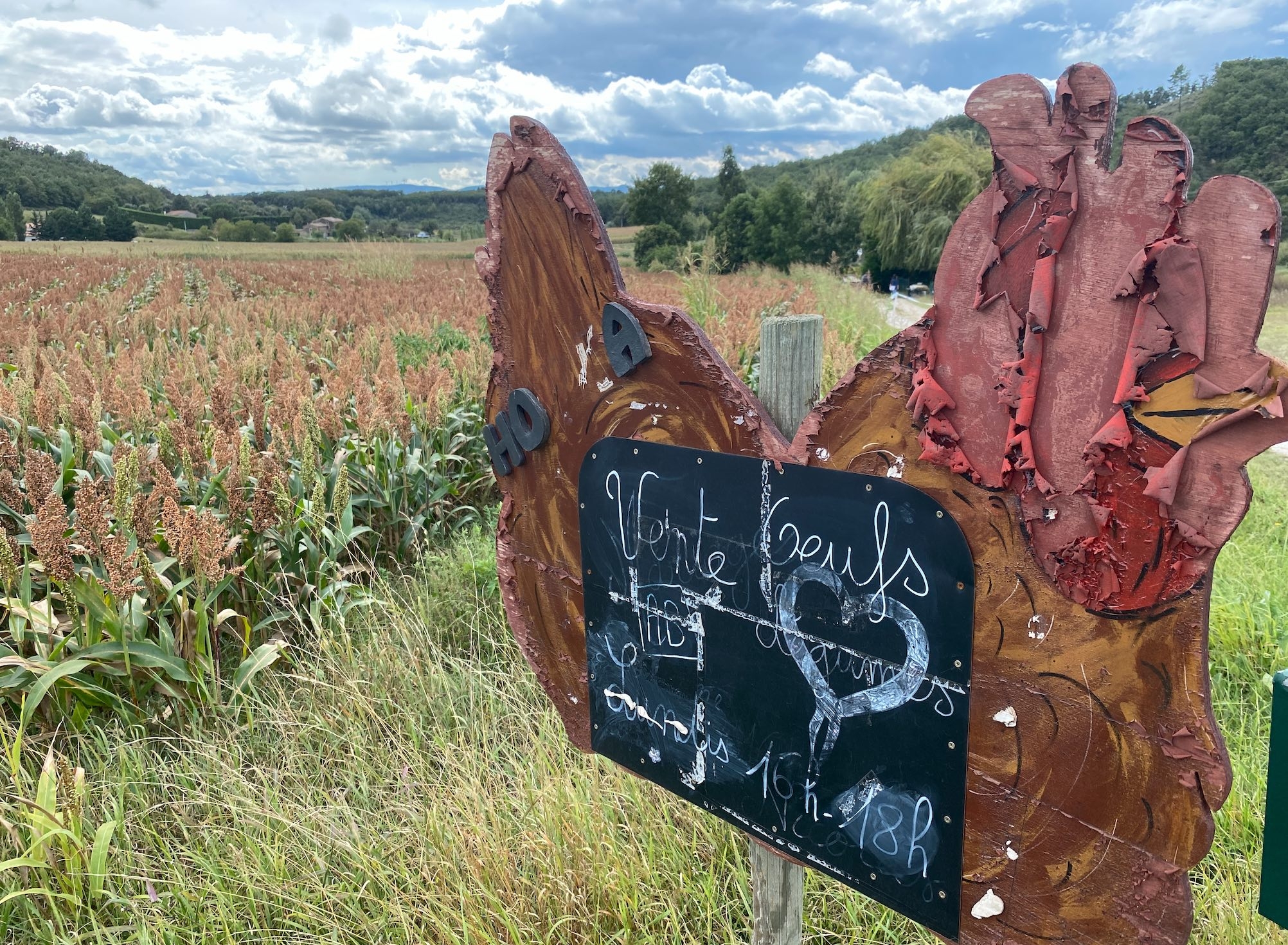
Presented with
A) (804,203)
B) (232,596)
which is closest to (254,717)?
(232,596)

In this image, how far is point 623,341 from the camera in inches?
58.5

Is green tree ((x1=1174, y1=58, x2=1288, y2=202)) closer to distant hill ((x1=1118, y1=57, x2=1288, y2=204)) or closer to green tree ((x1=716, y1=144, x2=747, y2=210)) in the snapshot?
distant hill ((x1=1118, y1=57, x2=1288, y2=204))

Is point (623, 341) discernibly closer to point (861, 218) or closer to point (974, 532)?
point (974, 532)

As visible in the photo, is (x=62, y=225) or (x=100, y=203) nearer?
(x=62, y=225)

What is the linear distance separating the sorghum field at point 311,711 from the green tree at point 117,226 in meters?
46.7

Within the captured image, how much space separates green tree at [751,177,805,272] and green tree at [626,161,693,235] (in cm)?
331

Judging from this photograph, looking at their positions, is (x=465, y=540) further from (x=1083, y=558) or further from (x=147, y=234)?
(x=147, y=234)

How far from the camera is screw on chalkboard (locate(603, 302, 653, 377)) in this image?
146 cm

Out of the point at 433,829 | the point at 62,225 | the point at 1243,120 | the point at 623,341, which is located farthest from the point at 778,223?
the point at 62,225

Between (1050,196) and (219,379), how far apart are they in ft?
16.4

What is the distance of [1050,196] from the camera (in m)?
0.90

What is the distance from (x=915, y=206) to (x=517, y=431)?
3668 cm

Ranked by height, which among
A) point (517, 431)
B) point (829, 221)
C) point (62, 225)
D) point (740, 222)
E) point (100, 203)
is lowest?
point (517, 431)

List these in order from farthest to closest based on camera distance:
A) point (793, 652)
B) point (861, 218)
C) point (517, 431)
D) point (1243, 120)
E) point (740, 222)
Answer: point (861, 218) → point (740, 222) → point (1243, 120) → point (517, 431) → point (793, 652)
